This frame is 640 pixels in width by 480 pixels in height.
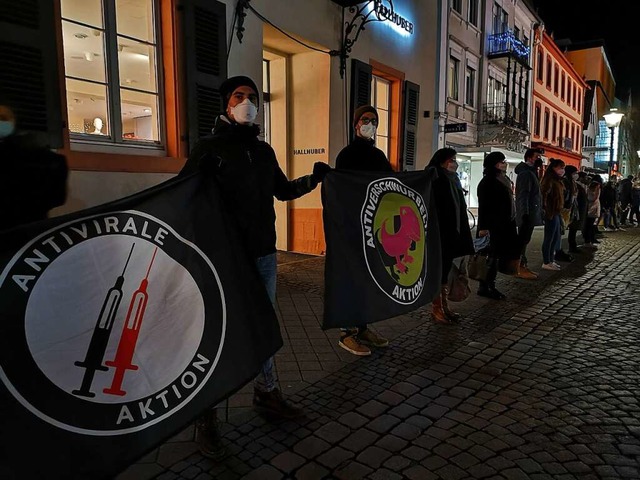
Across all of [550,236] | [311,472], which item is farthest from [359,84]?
[311,472]

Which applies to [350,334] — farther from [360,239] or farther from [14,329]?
[14,329]

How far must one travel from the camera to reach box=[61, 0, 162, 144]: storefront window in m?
5.17

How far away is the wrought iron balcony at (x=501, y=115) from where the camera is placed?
17.6m

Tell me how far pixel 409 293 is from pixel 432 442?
4.58 ft

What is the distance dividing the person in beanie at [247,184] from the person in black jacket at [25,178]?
0.83 metres

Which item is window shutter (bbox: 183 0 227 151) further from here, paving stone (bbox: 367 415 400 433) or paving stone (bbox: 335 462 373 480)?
paving stone (bbox: 335 462 373 480)

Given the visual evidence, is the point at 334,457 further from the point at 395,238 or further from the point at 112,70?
the point at 112,70

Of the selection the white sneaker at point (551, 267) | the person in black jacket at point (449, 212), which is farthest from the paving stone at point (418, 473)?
the white sneaker at point (551, 267)

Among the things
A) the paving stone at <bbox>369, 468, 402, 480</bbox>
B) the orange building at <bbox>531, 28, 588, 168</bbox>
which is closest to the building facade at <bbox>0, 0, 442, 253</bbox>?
the paving stone at <bbox>369, 468, 402, 480</bbox>

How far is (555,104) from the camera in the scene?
94.7 ft

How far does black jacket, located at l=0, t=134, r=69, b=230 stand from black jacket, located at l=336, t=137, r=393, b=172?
2.16 metres

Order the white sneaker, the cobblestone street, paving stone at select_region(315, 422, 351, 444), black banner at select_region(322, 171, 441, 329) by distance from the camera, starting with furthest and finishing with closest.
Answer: the white sneaker < black banner at select_region(322, 171, 441, 329) < paving stone at select_region(315, 422, 351, 444) < the cobblestone street

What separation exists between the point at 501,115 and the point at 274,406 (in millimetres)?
18523

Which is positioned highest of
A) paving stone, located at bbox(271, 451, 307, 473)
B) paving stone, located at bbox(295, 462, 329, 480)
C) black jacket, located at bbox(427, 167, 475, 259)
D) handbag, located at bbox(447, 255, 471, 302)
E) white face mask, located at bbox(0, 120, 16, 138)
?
white face mask, located at bbox(0, 120, 16, 138)
